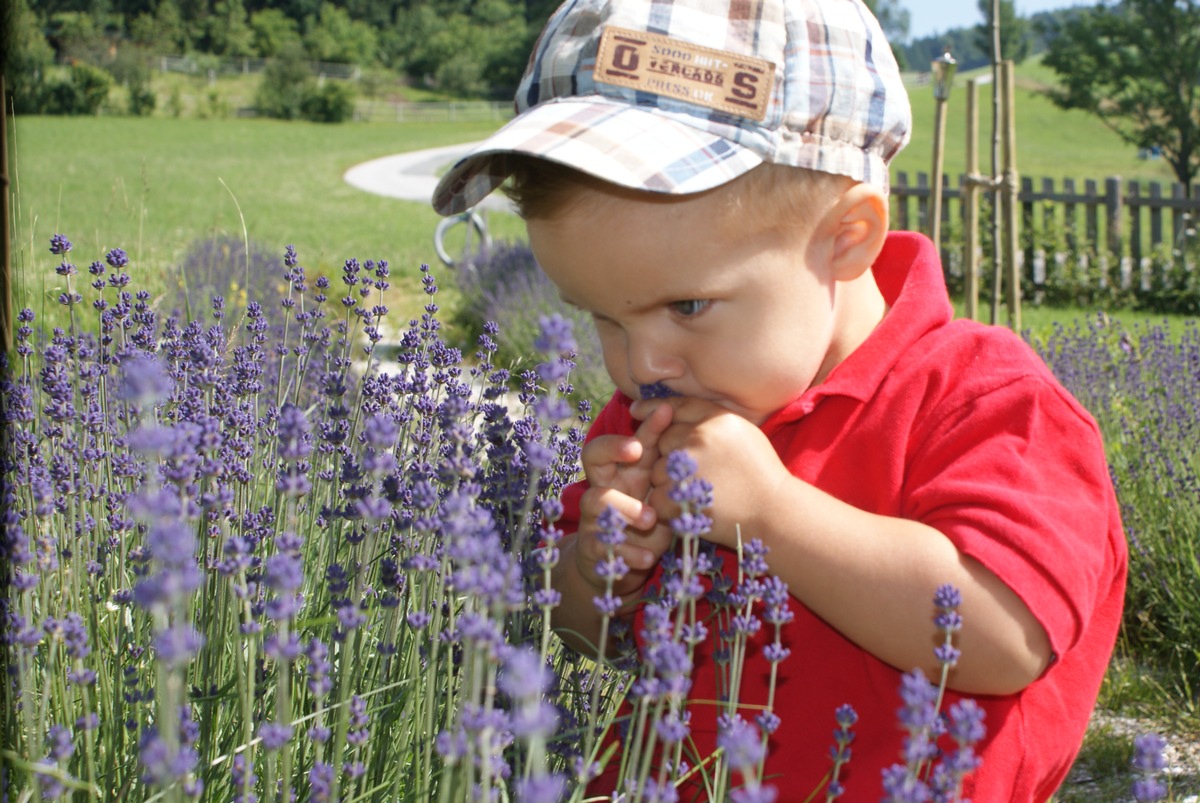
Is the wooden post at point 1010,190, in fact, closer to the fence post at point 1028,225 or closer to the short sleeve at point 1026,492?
the short sleeve at point 1026,492

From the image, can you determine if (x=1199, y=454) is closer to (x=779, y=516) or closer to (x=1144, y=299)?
(x=779, y=516)

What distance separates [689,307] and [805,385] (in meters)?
0.24

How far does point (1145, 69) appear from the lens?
29156 millimetres

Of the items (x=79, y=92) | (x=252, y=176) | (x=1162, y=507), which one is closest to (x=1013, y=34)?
(x=79, y=92)

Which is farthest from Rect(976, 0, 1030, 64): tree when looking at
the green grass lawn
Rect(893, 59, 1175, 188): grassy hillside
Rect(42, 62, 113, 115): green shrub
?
Rect(42, 62, 113, 115): green shrub

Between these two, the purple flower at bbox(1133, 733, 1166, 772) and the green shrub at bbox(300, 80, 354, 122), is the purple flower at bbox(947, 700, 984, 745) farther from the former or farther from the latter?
the green shrub at bbox(300, 80, 354, 122)

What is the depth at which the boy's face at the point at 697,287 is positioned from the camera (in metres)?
1.56

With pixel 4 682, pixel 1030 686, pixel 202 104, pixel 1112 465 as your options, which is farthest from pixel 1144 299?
pixel 202 104

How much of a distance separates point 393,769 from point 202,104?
173 feet

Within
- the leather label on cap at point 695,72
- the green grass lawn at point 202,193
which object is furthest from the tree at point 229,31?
the leather label on cap at point 695,72

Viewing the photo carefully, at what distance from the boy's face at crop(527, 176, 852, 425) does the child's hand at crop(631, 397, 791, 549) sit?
0.26 feet

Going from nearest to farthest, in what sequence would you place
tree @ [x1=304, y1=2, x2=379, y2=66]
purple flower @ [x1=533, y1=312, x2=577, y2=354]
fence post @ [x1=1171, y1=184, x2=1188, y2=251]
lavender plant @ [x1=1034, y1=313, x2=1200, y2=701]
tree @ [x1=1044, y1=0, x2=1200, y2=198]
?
purple flower @ [x1=533, y1=312, x2=577, y2=354]
lavender plant @ [x1=1034, y1=313, x2=1200, y2=701]
fence post @ [x1=1171, y1=184, x2=1188, y2=251]
tree @ [x1=1044, y1=0, x2=1200, y2=198]
tree @ [x1=304, y1=2, x2=379, y2=66]

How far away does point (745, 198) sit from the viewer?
1.59 m

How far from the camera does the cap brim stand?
1452mm
